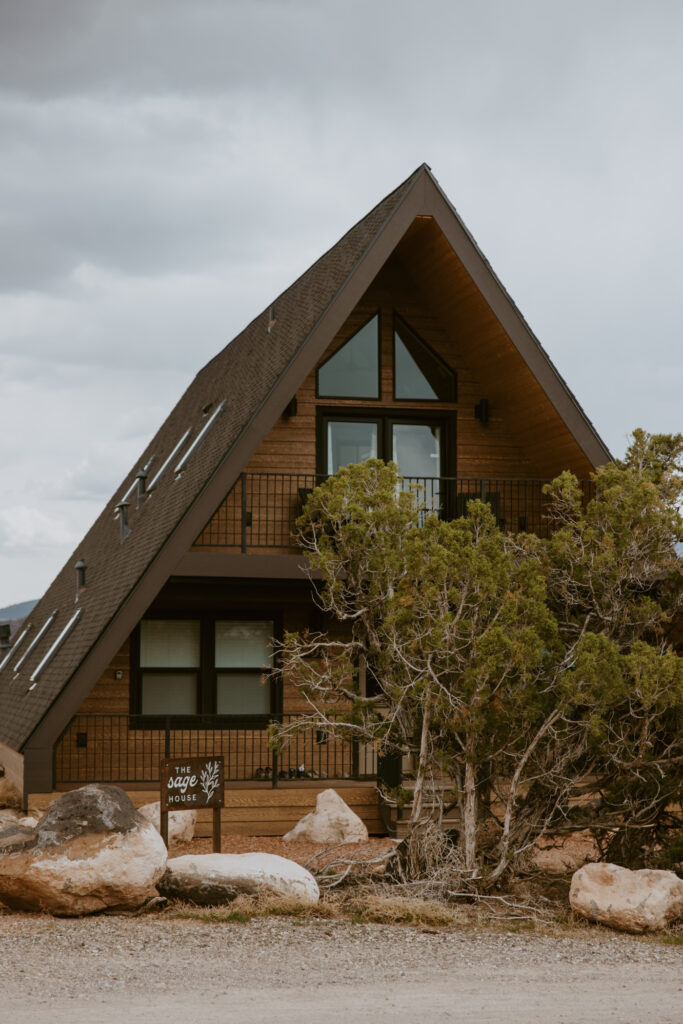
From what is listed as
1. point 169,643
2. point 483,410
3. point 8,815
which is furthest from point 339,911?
point 483,410

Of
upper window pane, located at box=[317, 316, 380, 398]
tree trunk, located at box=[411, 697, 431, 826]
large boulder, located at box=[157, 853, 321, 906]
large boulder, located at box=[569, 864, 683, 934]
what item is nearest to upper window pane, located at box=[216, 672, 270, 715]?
upper window pane, located at box=[317, 316, 380, 398]

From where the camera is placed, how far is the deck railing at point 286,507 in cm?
1678

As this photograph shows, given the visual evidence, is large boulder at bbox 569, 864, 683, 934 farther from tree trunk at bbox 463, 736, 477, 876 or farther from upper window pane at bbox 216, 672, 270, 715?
upper window pane at bbox 216, 672, 270, 715

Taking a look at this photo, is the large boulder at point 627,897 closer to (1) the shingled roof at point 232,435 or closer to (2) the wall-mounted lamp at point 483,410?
(1) the shingled roof at point 232,435

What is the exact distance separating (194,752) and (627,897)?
7824mm

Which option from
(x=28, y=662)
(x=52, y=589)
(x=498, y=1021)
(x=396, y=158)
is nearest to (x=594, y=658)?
(x=498, y=1021)

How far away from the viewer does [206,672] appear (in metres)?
17.1

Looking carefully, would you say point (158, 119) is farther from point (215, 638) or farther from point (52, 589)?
point (52, 589)

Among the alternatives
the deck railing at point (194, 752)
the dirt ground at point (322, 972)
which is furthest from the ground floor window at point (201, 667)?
the dirt ground at point (322, 972)

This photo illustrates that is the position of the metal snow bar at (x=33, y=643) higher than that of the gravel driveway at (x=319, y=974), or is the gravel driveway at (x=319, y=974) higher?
the metal snow bar at (x=33, y=643)

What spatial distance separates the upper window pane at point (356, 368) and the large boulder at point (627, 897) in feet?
29.6

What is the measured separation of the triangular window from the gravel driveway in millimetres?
9587

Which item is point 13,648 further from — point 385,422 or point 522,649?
point 522,649

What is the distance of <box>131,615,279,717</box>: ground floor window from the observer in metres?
17.0
